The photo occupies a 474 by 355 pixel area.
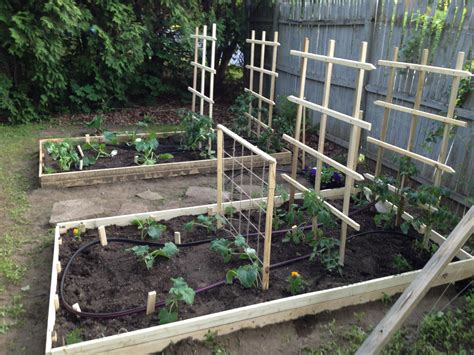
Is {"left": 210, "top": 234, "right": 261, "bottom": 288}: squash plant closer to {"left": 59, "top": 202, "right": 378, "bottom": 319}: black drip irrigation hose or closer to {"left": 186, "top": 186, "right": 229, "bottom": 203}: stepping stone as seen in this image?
{"left": 59, "top": 202, "right": 378, "bottom": 319}: black drip irrigation hose

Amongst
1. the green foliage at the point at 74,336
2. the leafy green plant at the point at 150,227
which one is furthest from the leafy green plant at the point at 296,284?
the green foliage at the point at 74,336

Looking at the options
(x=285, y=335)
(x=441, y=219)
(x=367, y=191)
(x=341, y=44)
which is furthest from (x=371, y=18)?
(x=285, y=335)

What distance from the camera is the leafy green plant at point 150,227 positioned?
392 centimetres

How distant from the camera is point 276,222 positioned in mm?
4230

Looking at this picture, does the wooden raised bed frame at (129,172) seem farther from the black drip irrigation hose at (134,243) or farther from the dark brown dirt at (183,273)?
the black drip irrigation hose at (134,243)

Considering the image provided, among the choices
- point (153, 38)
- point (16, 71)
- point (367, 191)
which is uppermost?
point (153, 38)

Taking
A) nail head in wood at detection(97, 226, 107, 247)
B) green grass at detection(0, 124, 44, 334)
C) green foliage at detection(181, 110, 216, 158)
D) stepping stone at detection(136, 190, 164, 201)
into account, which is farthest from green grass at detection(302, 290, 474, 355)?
green foliage at detection(181, 110, 216, 158)

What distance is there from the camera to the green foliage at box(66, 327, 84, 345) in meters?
2.71

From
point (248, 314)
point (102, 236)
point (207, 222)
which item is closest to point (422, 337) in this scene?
point (248, 314)

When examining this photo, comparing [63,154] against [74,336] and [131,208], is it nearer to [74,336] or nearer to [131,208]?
[131,208]

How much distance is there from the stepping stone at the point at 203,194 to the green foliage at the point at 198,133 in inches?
31.9

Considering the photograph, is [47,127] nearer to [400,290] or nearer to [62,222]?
[62,222]

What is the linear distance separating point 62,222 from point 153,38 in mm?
5433

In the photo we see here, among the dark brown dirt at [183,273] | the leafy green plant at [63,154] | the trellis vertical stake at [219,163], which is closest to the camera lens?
the dark brown dirt at [183,273]
